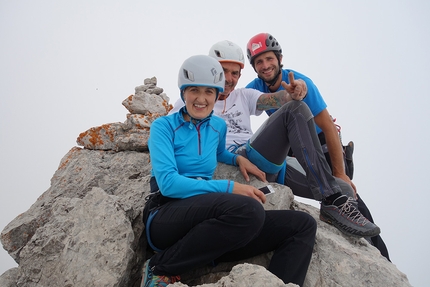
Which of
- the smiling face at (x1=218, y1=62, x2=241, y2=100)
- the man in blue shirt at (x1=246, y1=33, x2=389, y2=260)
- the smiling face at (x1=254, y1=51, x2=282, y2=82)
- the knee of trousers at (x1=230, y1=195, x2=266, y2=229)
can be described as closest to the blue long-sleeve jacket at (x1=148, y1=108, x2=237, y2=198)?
the knee of trousers at (x1=230, y1=195, x2=266, y2=229)

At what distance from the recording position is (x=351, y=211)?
5.20m

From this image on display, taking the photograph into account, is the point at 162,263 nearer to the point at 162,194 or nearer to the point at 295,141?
the point at 162,194

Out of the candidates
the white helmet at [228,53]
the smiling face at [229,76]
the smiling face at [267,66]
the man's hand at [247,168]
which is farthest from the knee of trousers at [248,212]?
the smiling face at [267,66]

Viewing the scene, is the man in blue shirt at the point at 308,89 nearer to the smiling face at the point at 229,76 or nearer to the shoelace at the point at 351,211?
the smiling face at the point at 229,76

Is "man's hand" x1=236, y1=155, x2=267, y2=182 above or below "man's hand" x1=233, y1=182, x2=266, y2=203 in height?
below

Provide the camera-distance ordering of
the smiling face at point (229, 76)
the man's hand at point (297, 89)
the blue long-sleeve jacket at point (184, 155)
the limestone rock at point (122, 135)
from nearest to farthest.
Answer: the blue long-sleeve jacket at point (184, 155) → the man's hand at point (297, 89) → the smiling face at point (229, 76) → the limestone rock at point (122, 135)

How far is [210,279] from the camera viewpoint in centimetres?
473

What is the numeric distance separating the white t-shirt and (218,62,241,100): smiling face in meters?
0.15

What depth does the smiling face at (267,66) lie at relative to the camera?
7.56m

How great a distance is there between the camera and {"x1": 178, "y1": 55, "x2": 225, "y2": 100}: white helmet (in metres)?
4.85

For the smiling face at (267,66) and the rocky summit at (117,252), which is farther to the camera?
the smiling face at (267,66)

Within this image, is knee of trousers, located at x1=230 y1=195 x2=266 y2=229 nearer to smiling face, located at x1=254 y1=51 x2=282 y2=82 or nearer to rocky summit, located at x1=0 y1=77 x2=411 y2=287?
rocky summit, located at x1=0 y1=77 x2=411 y2=287

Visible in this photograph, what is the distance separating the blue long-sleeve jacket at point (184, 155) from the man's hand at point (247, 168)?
0.73m

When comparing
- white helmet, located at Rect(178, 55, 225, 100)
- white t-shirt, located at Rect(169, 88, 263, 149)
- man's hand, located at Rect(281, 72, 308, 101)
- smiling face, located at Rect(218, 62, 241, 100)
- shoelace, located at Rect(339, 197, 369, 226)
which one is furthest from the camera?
smiling face, located at Rect(218, 62, 241, 100)
